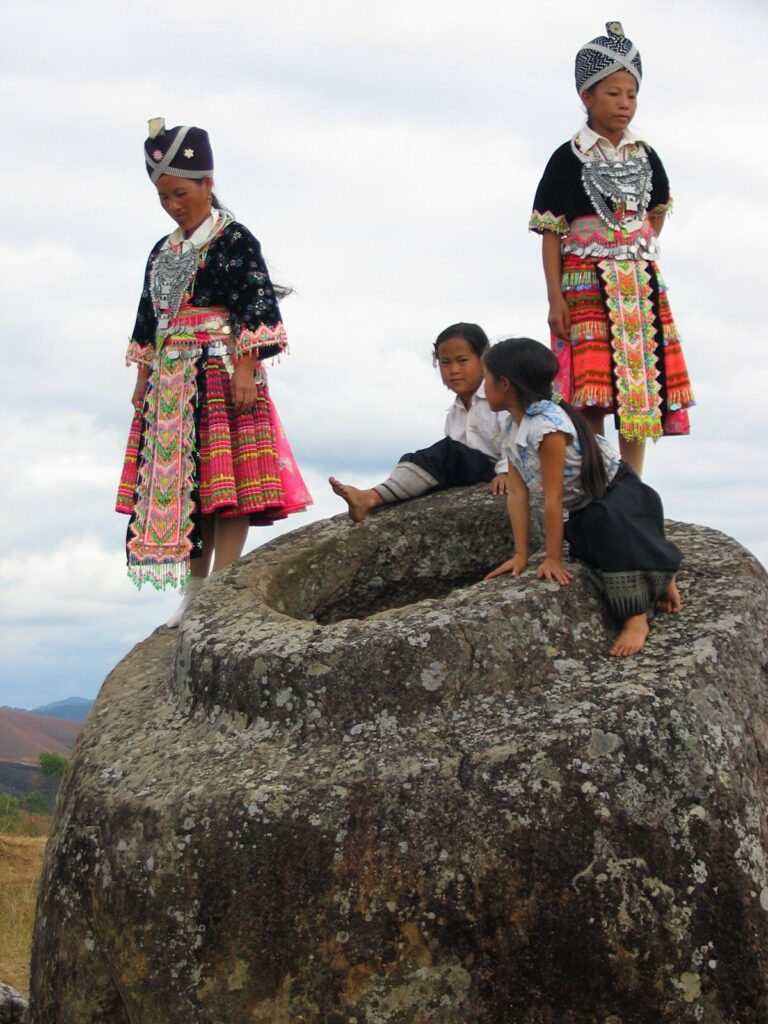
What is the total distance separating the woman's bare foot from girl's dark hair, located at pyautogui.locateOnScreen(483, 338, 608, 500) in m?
0.45

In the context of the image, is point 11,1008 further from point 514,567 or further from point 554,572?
point 554,572

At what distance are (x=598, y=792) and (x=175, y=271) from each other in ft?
10.6

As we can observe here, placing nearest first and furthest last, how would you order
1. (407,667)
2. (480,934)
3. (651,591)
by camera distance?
(480,934) → (407,667) → (651,591)

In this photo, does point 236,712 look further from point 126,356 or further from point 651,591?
point 126,356

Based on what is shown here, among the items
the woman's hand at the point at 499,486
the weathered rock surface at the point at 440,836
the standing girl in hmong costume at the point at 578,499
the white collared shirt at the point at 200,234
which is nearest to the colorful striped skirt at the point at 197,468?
the white collared shirt at the point at 200,234

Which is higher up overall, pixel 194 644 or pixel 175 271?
pixel 175 271

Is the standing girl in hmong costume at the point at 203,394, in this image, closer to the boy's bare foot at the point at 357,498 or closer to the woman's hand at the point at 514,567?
the boy's bare foot at the point at 357,498

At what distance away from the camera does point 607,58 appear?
5609mm

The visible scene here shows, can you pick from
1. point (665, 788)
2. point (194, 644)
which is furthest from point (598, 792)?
point (194, 644)

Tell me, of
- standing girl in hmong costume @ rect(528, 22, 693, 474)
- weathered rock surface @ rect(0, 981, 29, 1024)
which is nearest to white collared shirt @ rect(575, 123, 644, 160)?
standing girl in hmong costume @ rect(528, 22, 693, 474)

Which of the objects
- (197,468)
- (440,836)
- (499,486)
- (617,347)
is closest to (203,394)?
(197,468)

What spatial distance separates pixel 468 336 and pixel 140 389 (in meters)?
1.53

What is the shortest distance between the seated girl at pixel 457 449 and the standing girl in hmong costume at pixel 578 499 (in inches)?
28.1

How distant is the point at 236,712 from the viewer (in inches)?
156
